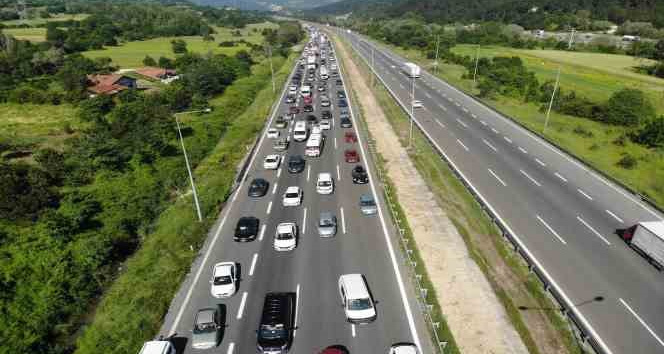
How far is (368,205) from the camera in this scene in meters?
36.8

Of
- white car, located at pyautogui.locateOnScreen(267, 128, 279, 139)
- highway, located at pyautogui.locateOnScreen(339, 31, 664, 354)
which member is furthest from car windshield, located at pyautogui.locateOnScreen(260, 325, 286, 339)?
white car, located at pyautogui.locateOnScreen(267, 128, 279, 139)

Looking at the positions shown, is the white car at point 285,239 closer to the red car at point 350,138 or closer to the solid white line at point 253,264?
the solid white line at point 253,264

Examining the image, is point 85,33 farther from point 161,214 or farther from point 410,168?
point 410,168

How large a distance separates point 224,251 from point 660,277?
3490 centimetres

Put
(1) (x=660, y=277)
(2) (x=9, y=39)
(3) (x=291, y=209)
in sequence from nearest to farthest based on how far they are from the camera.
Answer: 1. (1) (x=660, y=277)
2. (3) (x=291, y=209)
3. (2) (x=9, y=39)

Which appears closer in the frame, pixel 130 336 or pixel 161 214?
pixel 130 336

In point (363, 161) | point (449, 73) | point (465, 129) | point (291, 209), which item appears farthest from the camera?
point (449, 73)

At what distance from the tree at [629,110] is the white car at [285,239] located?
6449cm

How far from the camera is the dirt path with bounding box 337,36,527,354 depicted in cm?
2228

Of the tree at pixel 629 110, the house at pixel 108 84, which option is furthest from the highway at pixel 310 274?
the house at pixel 108 84

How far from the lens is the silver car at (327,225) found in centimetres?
3297

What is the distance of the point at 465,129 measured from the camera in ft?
201

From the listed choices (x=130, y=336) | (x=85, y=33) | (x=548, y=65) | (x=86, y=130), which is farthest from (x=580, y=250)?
(x=85, y=33)

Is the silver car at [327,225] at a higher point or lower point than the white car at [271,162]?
lower
